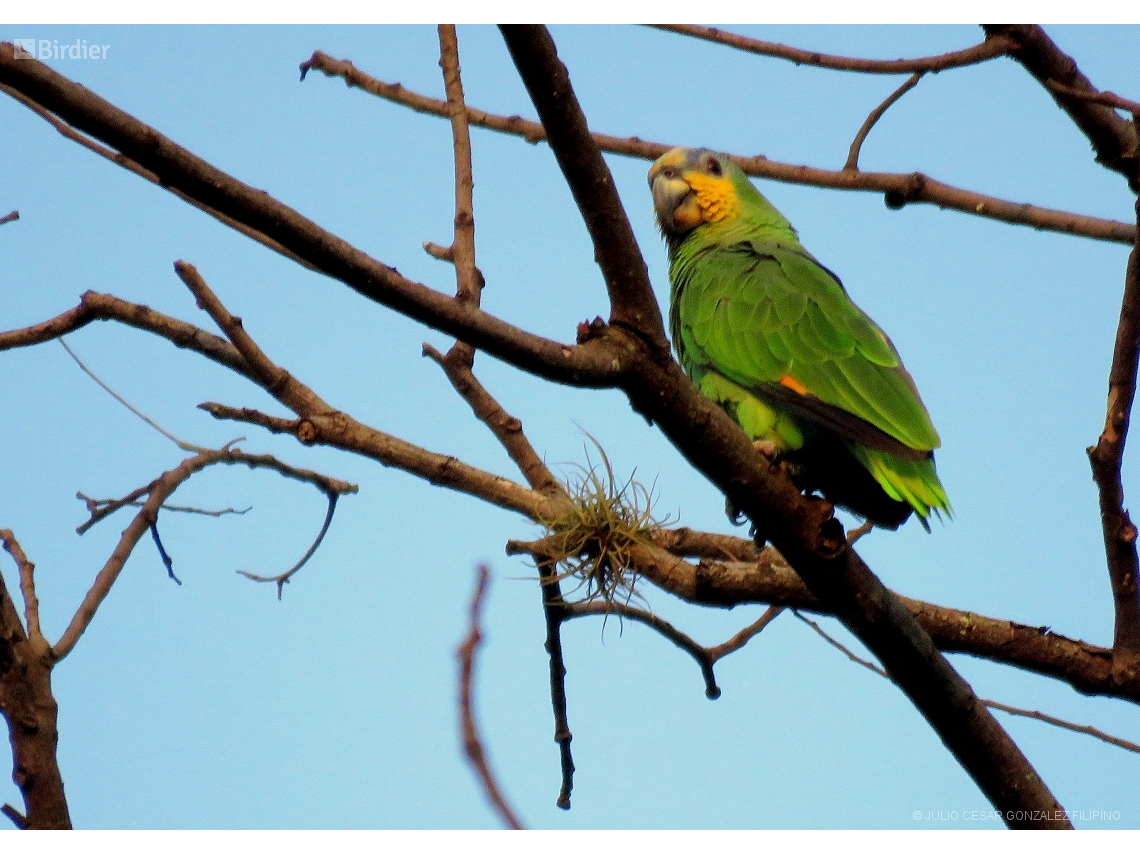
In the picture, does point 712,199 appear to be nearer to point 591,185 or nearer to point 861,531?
point 861,531

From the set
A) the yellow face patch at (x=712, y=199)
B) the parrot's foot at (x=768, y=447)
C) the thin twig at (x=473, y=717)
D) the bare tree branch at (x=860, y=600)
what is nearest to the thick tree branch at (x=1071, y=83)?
the bare tree branch at (x=860, y=600)

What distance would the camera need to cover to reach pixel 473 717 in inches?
49.0

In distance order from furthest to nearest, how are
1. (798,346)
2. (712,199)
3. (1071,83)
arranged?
1. (712,199)
2. (798,346)
3. (1071,83)

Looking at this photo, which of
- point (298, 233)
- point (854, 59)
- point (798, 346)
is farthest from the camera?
point (798, 346)

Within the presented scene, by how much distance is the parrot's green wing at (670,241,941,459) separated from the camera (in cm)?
319

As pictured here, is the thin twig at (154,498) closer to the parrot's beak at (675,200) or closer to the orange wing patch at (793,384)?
the orange wing patch at (793,384)

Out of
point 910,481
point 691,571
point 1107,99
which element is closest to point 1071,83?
point 1107,99

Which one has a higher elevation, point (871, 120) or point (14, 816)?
point (871, 120)

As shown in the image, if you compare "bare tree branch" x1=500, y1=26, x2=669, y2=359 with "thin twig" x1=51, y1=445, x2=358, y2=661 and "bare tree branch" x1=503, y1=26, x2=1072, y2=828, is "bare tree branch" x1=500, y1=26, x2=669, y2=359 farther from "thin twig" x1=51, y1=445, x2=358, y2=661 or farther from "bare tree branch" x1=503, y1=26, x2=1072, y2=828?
"thin twig" x1=51, y1=445, x2=358, y2=661

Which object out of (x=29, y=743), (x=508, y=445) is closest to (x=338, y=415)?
(x=508, y=445)

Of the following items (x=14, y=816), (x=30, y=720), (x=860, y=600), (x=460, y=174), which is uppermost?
(x=460, y=174)

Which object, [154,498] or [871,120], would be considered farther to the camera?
[871,120]

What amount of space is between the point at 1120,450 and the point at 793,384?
1137 millimetres

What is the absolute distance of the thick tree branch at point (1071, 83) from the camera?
2.44 metres
